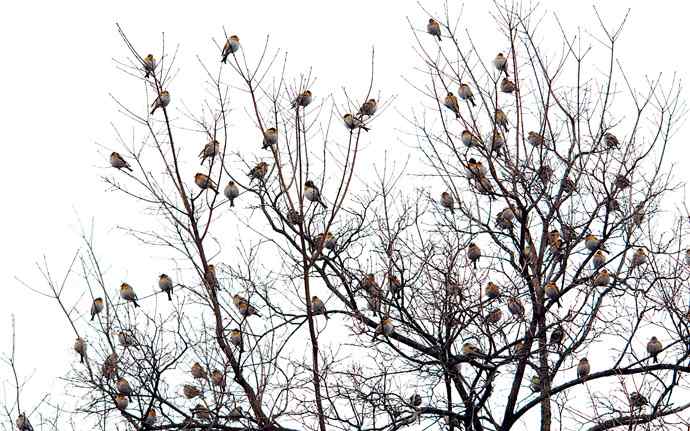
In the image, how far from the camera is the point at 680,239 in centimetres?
1357

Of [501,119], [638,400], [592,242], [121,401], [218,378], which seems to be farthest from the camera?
[501,119]

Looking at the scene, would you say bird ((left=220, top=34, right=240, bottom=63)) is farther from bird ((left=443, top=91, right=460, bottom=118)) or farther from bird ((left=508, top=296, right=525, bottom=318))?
bird ((left=508, top=296, right=525, bottom=318))

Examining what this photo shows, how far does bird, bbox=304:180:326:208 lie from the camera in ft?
43.1

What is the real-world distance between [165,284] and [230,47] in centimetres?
253

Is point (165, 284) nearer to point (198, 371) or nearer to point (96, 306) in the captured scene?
point (96, 306)

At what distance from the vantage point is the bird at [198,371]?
41.6 feet

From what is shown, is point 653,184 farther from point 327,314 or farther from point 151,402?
point 151,402

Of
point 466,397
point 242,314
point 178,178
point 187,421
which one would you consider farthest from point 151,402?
point 466,397

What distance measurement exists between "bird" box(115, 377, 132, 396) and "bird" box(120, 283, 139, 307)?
56.0 inches

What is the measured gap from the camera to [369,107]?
42.2ft

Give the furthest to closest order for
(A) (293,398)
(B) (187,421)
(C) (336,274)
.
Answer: (C) (336,274) → (B) (187,421) → (A) (293,398)

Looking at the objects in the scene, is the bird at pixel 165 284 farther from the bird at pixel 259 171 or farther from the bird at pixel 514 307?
the bird at pixel 514 307

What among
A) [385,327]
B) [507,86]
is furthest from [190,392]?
[507,86]

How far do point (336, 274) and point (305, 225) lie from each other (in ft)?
3.51
